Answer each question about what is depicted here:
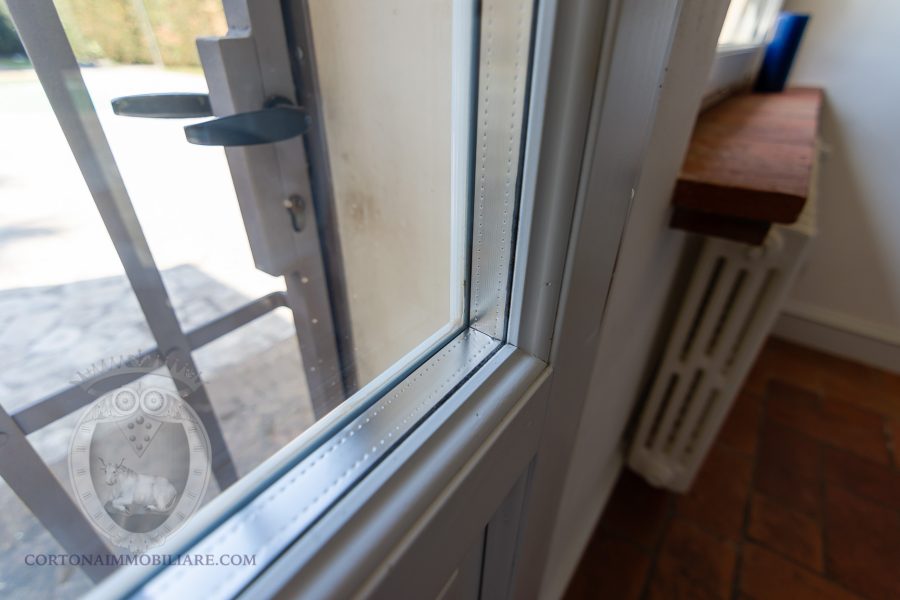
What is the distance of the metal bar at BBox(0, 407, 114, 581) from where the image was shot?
299 mm

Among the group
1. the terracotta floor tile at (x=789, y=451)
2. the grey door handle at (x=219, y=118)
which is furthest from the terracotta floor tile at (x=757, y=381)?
the grey door handle at (x=219, y=118)

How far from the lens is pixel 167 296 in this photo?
61cm

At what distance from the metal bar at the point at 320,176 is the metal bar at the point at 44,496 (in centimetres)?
23

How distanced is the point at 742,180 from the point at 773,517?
3.54 ft

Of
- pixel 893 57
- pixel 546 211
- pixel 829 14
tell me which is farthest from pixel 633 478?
pixel 829 14

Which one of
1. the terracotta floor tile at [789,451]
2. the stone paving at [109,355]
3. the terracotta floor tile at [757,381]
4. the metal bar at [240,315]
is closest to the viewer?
the stone paving at [109,355]

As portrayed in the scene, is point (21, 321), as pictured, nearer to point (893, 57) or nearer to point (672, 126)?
point (672, 126)

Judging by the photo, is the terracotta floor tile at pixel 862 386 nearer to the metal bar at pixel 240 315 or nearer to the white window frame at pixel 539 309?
the white window frame at pixel 539 309

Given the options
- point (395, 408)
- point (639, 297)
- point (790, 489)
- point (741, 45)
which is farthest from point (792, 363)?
point (395, 408)

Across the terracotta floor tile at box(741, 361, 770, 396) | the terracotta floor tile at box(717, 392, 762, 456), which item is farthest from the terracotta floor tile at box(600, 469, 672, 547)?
the terracotta floor tile at box(741, 361, 770, 396)

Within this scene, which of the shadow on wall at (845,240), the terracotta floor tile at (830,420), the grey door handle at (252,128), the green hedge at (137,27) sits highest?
the green hedge at (137,27)

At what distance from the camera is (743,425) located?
1470 mm

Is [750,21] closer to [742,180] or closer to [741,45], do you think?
[741,45]

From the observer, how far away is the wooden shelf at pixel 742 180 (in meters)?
0.60
